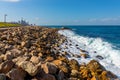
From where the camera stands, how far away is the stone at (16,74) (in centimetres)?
734

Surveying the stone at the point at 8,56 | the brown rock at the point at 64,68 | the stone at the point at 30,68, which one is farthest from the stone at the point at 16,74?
the brown rock at the point at 64,68

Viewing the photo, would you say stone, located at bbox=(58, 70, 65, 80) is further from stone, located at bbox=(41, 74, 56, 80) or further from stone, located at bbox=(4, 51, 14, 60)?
stone, located at bbox=(4, 51, 14, 60)

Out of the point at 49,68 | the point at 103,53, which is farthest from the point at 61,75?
the point at 103,53

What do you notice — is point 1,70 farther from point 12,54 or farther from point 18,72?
point 12,54

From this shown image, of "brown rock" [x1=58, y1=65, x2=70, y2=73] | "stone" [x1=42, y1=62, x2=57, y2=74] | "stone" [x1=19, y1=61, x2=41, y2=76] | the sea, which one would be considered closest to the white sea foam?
the sea

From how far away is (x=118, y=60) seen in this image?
15836 mm

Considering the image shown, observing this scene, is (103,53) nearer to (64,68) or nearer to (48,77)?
(64,68)

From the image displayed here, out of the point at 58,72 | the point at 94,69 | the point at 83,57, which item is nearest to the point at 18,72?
the point at 58,72

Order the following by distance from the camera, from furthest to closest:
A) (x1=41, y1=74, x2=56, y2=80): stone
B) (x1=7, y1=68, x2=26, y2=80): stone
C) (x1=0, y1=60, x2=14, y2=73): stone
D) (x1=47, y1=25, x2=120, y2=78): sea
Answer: (x1=47, y1=25, x2=120, y2=78): sea → (x1=41, y1=74, x2=56, y2=80): stone → (x1=0, y1=60, x2=14, y2=73): stone → (x1=7, y1=68, x2=26, y2=80): stone

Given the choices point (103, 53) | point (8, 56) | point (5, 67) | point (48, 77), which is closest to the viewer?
point (5, 67)

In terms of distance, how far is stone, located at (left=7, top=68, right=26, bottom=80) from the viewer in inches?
289

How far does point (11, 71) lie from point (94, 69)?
4.20m

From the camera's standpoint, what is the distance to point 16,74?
7484 millimetres

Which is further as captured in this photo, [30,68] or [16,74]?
[30,68]
